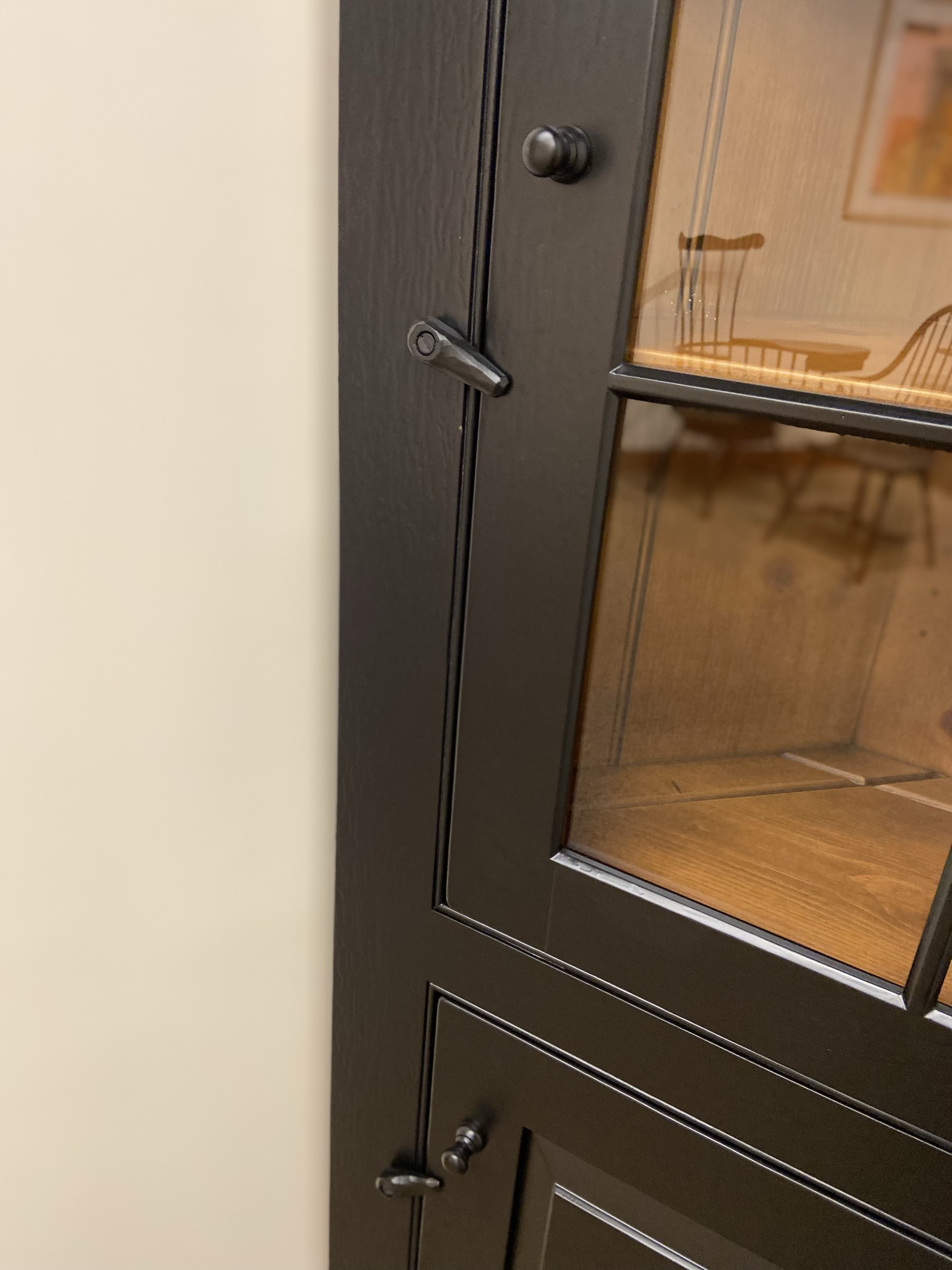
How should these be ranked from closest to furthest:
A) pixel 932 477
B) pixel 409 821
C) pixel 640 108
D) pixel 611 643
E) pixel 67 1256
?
pixel 640 108 → pixel 611 643 → pixel 409 821 → pixel 67 1256 → pixel 932 477

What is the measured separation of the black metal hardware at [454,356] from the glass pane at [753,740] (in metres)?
0.09

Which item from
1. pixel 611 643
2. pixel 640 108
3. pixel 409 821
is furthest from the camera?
pixel 409 821

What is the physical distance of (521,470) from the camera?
55 cm

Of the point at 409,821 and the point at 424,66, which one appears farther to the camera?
the point at 409,821

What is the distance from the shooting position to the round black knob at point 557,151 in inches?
18.2

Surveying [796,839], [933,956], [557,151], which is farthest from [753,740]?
[557,151]

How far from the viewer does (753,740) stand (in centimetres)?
64

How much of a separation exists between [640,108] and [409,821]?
1.61ft

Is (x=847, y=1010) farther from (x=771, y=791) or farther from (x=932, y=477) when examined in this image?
(x=932, y=477)

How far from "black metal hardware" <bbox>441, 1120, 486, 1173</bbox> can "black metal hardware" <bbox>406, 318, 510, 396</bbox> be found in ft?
1.93

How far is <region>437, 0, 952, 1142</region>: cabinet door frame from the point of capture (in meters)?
0.47

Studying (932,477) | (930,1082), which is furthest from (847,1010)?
(932,477)

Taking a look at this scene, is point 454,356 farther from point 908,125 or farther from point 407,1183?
point 407,1183

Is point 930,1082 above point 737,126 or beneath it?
beneath
